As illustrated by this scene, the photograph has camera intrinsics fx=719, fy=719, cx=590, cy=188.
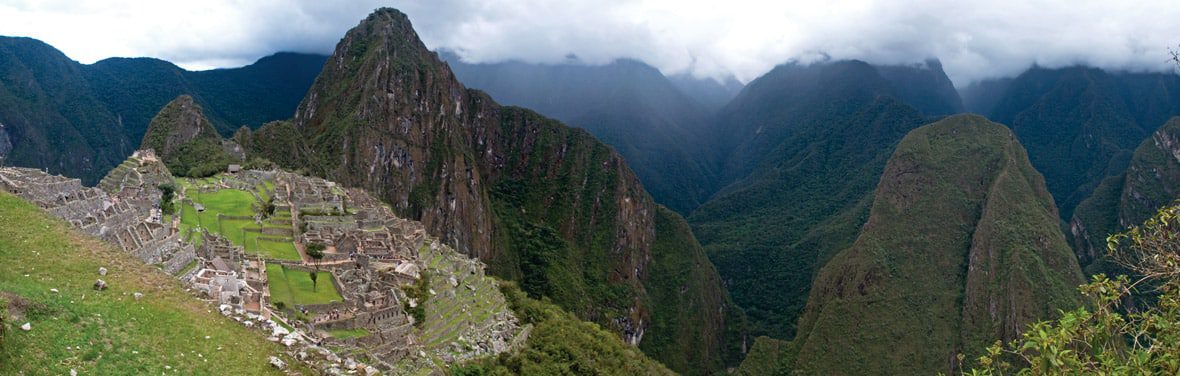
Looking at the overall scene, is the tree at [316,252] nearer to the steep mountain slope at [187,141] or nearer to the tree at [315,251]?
the tree at [315,251]

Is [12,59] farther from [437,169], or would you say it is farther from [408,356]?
[408,356]

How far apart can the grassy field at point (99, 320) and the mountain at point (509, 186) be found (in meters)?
75.4

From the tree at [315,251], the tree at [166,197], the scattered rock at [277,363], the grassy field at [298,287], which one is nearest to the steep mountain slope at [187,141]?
the tree at [166,197]

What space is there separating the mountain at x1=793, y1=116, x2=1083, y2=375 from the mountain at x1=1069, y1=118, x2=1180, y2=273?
1589 inches

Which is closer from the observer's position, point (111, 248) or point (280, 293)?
point (111, 248)

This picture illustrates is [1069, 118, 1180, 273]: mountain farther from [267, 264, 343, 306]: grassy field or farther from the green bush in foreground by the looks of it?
the green bush in foreground

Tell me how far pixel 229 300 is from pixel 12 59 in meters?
218

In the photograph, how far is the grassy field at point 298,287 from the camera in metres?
31.6

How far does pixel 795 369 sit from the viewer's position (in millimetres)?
106125

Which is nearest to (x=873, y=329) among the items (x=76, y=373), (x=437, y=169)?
(x=437, y=169)

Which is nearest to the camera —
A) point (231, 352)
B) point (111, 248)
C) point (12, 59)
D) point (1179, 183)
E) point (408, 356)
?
point (231, 352)

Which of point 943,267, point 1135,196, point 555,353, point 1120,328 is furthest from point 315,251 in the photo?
point 1135,196

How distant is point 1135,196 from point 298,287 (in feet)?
603

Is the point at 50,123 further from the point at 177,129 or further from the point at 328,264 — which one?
the point at 328,264
